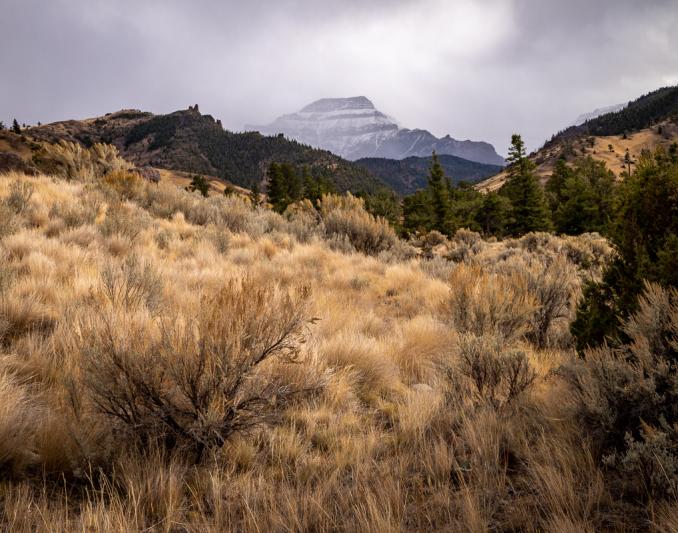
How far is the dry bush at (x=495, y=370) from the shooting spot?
111 inches

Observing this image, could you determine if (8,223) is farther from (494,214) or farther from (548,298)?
(494,214)

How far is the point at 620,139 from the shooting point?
102 m

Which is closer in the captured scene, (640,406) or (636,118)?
(640,406)

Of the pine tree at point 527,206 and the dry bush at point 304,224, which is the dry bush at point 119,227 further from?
the pine tree at point 527,206

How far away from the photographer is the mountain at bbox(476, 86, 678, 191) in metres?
88.6

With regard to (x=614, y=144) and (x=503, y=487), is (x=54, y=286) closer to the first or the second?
(x=503, y=487)

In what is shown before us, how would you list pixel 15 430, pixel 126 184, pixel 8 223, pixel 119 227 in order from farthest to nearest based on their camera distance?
pixel 126 184
pixel 119 227
pixel 8 223
pixel 15 430

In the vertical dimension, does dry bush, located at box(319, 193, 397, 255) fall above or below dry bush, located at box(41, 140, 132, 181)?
below

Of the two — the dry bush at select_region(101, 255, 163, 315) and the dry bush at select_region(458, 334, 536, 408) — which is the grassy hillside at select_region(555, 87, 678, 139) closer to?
the dry bush at select_region(458, 334, 536, 408)

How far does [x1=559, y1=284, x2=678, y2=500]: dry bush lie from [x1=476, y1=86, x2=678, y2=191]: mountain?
79109 millimetres

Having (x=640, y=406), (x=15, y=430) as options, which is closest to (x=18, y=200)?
(x=15, y=430)

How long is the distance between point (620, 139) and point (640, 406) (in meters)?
128

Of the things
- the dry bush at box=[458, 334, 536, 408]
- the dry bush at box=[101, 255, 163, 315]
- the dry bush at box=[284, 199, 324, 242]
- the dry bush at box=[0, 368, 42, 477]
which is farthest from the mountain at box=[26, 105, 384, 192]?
the dry bush at box=[0, 368, 42, 477]

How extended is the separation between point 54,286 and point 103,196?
20.6 ft
